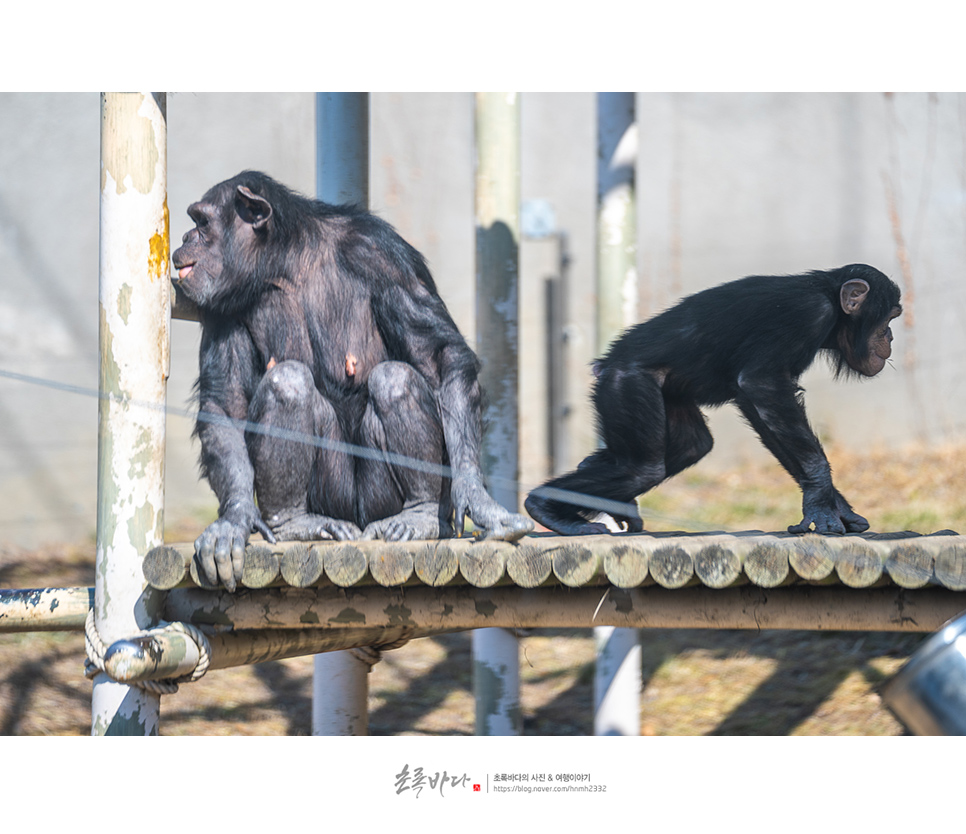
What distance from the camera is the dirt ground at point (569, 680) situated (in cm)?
450

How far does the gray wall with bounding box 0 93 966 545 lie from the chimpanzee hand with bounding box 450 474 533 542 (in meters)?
3.74

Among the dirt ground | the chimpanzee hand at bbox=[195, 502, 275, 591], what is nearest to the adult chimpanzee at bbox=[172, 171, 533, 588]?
the chimpanzee hand at bbox=[195, 502, 275, 591]

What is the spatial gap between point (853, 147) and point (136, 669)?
6.01m

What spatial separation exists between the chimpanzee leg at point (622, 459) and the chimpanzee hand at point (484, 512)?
0.57 meters

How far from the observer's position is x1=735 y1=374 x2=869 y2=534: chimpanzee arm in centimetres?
253

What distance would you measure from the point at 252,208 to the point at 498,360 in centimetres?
142

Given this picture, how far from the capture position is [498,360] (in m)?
3.77

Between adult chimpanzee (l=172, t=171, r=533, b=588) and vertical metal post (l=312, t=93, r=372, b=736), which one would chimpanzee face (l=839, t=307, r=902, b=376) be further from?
vertical metal post (l=312, t=93, r=372, b=736)

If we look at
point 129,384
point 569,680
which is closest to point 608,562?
point 129,384

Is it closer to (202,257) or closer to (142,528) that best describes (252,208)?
(202,257)

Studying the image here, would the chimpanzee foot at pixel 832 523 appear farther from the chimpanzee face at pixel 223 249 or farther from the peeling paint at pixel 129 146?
the peeling paint at pixel 129 146

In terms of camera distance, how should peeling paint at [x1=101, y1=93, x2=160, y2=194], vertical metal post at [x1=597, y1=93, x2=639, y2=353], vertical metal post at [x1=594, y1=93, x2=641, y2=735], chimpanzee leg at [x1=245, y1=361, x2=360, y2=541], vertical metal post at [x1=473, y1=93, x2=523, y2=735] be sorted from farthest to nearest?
1. vertical metal post at [x1=597, y1=93, x2=639, y2=353]
2. vertical metal post at [x1=594, y1=93, x2=641, y2=735]
3. vertical metal post at [x1=473, y1=93, x2=523, y2=735]
4. chimpanzee leg at [x1=245, y1=361, x2=360, y2=541]
5. peeling paint at [x1=101, y1=93, x2=160, y2=194]

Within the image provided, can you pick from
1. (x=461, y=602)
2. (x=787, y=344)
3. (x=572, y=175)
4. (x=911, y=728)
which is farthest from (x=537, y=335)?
(x=911, y=728)

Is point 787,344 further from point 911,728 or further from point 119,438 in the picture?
point 911,728
